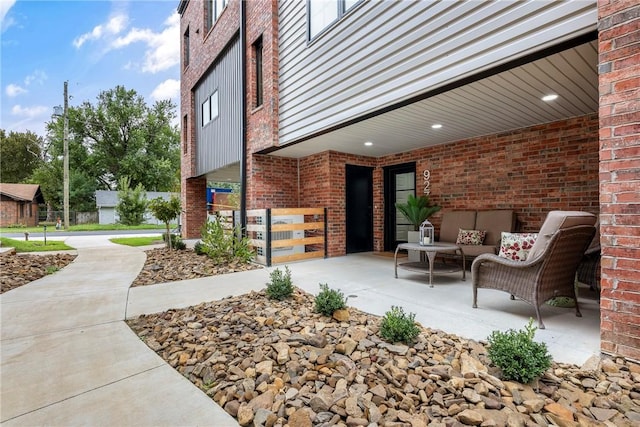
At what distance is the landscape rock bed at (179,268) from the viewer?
191 inches

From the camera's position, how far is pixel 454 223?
19.1 feet

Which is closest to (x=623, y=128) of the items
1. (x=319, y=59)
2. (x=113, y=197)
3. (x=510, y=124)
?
(x=510, y=124)

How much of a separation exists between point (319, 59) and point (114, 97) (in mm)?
28632

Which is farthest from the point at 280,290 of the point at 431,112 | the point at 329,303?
the point at 431,112

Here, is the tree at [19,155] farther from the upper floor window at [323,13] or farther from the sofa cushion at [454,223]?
the sofa cushion at [454,223]

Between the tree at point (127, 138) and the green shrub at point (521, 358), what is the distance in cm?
2842

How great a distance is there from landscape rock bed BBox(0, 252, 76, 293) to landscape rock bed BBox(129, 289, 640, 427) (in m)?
3.71

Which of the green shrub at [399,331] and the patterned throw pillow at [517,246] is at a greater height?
the patterned throw pillow at [517,246]

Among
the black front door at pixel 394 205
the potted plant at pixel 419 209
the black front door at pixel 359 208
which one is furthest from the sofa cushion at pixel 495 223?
the black front door at pixel 359 208

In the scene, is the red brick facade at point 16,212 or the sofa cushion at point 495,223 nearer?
the sofa cushion at point 495,223

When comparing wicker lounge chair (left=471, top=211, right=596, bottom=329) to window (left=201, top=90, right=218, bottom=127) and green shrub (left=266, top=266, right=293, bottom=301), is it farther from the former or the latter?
window (left=201, top=90, right=218, bottom=127)

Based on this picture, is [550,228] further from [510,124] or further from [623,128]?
[510,124]

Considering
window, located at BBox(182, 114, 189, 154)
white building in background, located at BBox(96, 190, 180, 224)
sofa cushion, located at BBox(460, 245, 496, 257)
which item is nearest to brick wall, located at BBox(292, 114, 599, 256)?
sofa cushion, located at BBox(460, 245, 496, 257)

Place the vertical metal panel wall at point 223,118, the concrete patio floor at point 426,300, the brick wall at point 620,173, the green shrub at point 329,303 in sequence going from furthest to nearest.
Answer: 1. the vertical metal panel wall at point 223,118
2. the green shrub at point 329,303
3. the concrete patio floor at point 426,300
4. the brick wall at point 620,173
